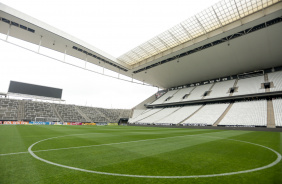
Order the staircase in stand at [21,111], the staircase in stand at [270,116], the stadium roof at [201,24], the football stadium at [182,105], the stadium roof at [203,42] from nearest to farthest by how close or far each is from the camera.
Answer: the football stadium at [182,105]
the stadium roof at [201,24]
the staircase in stand at [270,116]
the stadium roof at [203,42]
the staircase in stand at [21,111]

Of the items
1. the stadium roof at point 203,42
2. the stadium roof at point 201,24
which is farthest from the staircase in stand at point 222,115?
the stadium roof at point 201,24

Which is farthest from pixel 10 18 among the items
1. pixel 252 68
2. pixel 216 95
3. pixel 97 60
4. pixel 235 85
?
pixel 252 68

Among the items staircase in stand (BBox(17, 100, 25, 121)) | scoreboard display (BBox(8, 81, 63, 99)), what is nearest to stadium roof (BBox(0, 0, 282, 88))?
staircase in stand (BBox(17, 100, 25, 121))

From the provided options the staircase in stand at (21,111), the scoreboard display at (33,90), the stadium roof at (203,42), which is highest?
the stadium roof at (203,42)

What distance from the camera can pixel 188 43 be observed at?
26.8m

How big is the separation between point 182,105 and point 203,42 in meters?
22.0

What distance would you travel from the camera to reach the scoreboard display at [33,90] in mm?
41588

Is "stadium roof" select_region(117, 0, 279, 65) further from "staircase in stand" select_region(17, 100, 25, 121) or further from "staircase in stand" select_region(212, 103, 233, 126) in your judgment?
"staircase in stand" select_region(17, 100, 25, 121)

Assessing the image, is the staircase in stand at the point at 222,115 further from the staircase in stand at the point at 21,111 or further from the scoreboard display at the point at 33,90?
the scoreboard display at the point at 33,90

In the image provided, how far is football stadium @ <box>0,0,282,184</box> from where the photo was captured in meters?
3.46

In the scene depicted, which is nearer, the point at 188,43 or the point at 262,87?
the point at 188,43

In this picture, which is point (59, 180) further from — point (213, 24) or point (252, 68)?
point (252, 68)

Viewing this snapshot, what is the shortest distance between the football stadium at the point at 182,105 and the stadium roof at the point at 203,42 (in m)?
0.14

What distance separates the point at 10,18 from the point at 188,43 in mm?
29305
